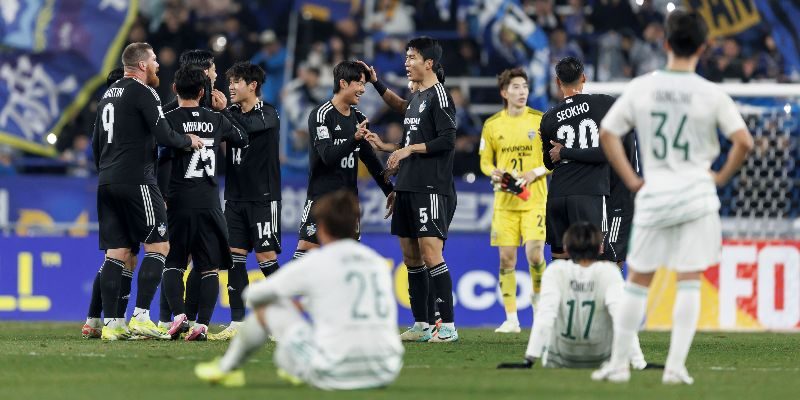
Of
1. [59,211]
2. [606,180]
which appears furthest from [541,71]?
[606,180]

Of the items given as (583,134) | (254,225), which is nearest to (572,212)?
(583,134)

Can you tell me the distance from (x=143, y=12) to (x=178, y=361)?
11630 millimetres

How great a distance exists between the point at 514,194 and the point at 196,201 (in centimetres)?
382

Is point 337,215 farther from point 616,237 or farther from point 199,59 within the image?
point 616,237

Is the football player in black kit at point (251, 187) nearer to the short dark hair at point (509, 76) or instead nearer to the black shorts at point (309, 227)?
the black shorts at point (309, 227)

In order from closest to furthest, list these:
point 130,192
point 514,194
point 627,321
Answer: point 627,321 < point 130,192 < point 514,194

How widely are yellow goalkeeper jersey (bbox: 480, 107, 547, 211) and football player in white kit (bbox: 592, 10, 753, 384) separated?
20.4ft

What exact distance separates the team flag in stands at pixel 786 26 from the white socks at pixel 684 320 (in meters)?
12.4

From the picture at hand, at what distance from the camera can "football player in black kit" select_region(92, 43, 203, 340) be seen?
1034cm

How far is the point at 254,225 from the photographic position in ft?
36.2

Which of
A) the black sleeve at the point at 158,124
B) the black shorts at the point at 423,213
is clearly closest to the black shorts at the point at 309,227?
the black shorts at the point at 423,213

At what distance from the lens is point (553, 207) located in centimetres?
1073

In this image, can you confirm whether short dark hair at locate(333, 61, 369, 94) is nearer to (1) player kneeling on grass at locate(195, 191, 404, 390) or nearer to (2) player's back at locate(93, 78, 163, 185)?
(2) player's back at locate(93, 78, 163, 185)

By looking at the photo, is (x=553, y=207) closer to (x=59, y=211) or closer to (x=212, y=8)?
(x=59, y=211)
